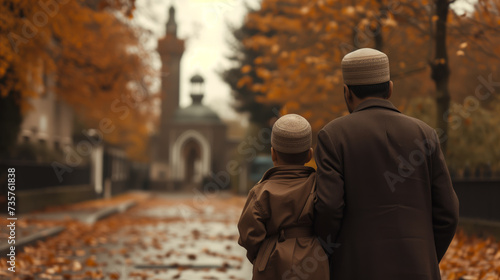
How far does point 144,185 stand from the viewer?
62.5 m

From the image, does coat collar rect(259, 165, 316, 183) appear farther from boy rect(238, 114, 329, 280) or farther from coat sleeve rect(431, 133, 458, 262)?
coat sleeve rect(431, 133, 458, 262)

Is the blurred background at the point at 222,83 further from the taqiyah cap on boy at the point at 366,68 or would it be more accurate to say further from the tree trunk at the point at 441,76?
the taqiyah cap on boy at the point at 366,68

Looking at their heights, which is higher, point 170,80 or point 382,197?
point 170,80

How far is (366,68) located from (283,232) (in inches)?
36.9

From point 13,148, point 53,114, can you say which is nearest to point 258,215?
point 13,148

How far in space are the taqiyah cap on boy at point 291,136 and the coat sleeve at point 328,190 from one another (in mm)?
247

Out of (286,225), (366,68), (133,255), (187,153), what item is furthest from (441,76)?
(187,153)

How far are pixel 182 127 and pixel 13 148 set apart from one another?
150 ft

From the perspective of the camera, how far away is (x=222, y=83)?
35750 millimetres

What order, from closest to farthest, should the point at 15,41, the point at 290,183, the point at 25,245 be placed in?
the point at 290,183 < the point at 25,245 < the point at 15,41

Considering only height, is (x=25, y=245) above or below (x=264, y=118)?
below

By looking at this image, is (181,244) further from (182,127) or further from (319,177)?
(182,127)

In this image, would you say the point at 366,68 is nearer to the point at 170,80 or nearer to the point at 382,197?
the point at 382,197

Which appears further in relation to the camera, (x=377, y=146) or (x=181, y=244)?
(x=181, y=244)
